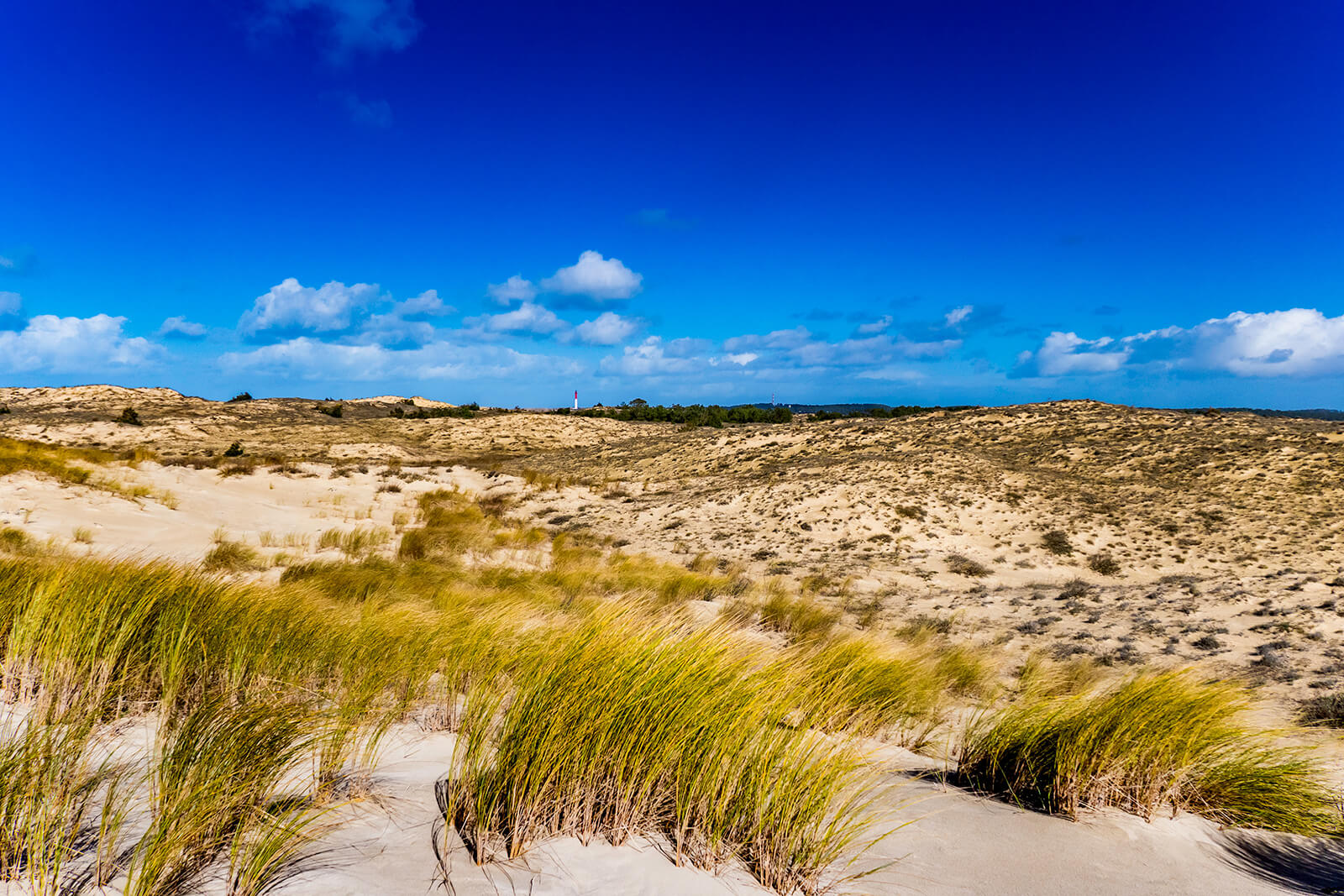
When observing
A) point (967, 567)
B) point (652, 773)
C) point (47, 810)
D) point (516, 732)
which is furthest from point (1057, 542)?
point (47, 810)

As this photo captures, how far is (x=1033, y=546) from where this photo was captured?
14.1m

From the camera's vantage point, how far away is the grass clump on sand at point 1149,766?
3.38 metres

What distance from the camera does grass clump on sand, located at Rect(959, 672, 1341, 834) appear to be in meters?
3.38

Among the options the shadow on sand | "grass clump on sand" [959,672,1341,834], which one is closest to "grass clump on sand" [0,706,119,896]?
"grass clump on sand" [959,672,1341,834]

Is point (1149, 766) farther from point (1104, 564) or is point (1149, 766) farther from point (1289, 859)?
point (1104, 564)

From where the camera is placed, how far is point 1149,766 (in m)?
3.48

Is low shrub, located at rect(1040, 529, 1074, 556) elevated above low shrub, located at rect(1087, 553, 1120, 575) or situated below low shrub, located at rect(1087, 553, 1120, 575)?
above

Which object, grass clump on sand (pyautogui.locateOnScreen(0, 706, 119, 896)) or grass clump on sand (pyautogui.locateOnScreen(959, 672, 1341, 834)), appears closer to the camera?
Answer: grass clump on sand (pyautogui.locateOnScreen(0, 706, 119, 896))

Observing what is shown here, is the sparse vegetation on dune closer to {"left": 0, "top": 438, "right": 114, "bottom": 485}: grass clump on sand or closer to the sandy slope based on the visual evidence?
the sandy slope

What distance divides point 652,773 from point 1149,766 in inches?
110

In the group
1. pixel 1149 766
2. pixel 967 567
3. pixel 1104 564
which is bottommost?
pixel 967 567

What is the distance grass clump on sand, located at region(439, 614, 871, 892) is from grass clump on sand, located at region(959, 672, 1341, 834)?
4.00 feet

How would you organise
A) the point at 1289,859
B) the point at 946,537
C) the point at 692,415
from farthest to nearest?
the point at 692,415 < the point at 946,537 < the point at 1289,859

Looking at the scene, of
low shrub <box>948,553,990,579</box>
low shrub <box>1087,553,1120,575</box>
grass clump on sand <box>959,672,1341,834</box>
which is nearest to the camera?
grass clump on sand <box>959,672,1341,834</box>
